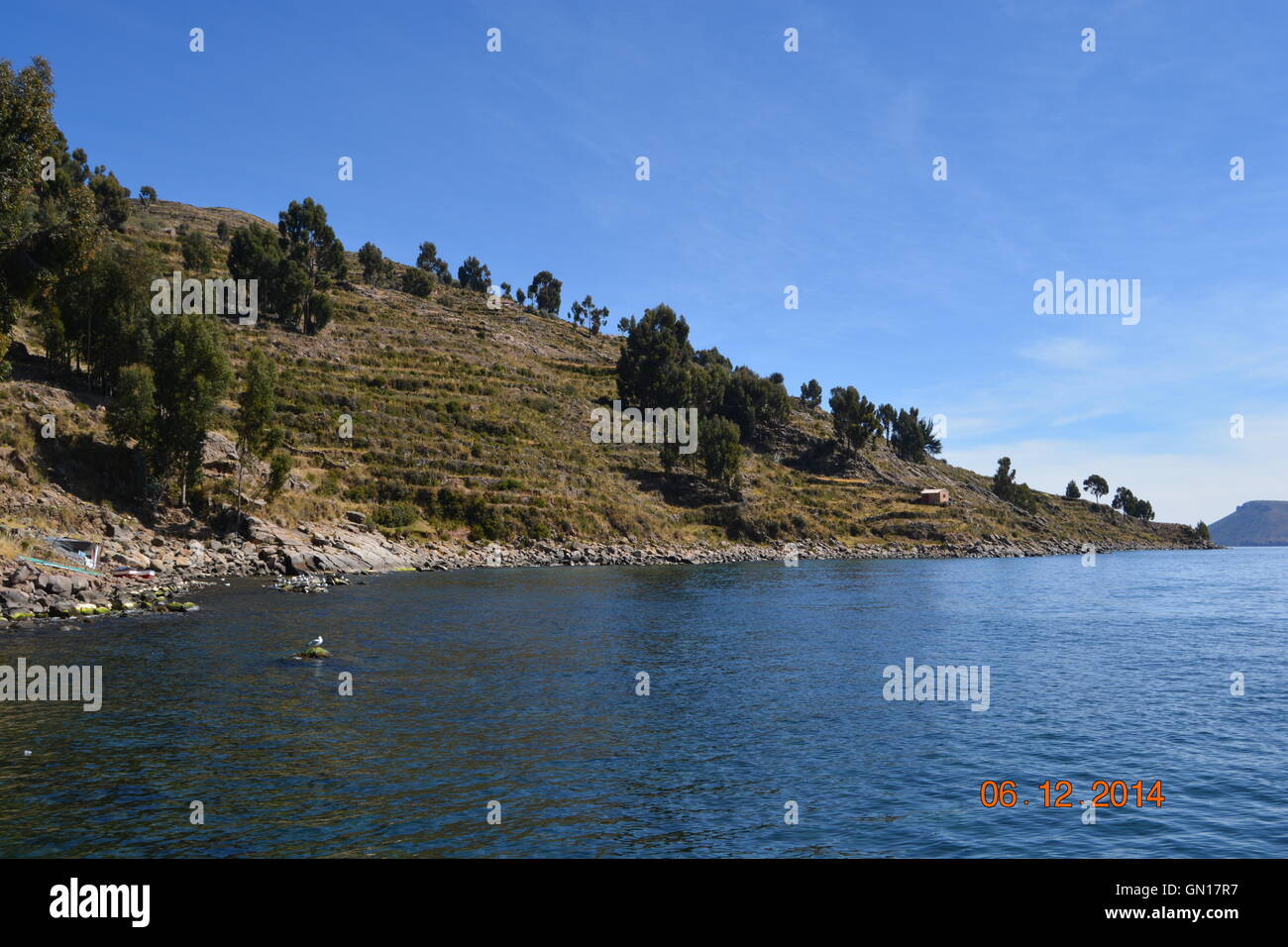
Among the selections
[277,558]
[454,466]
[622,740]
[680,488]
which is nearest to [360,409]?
[454,466]

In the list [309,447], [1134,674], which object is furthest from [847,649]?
[309,447]

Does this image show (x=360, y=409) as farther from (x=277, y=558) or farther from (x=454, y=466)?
(x=277, y=558)

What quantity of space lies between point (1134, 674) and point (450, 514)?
83.3 meters

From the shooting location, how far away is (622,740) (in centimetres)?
2464

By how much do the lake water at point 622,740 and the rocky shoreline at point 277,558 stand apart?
299 inches

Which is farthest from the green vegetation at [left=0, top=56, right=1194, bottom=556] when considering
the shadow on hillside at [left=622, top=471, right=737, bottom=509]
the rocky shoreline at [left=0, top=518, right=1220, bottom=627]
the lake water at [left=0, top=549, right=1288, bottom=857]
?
the lake water at [left=0, top=549, right=1288, bottom=857]

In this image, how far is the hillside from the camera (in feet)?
245

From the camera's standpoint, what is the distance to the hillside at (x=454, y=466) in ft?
245

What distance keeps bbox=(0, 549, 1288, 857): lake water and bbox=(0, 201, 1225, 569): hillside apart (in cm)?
3356

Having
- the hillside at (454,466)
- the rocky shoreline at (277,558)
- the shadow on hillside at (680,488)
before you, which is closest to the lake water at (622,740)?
the rocky shoreline at (277,558)

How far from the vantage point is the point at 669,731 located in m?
25.8

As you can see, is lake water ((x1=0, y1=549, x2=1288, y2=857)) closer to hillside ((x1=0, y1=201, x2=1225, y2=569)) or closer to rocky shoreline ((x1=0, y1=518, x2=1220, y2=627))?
rocky shoreline ((x1=0, y1=518, x2=1220, y2=627))

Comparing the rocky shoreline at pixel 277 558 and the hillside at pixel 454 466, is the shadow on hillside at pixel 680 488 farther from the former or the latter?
the rocky shoreline at pixel 277 558
